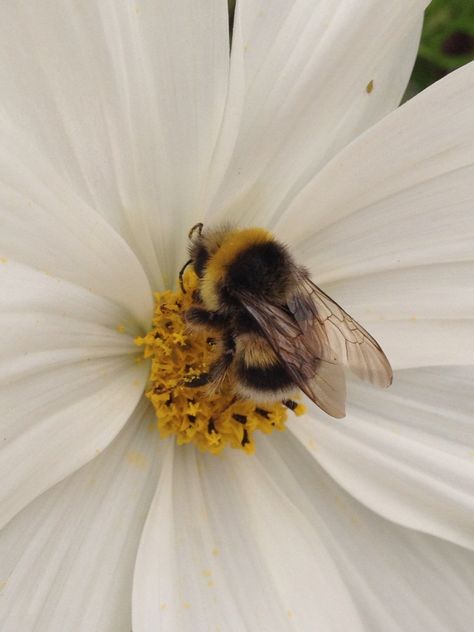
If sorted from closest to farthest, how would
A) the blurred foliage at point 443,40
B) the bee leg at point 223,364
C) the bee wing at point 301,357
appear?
the bee wing at point 301,357
the bee leg at point 223,364
the blurred foliage at point 443,40

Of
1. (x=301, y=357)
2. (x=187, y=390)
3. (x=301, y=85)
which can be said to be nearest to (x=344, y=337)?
(x=301, y=357)

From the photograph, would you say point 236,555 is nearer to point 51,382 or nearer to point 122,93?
point 51,382

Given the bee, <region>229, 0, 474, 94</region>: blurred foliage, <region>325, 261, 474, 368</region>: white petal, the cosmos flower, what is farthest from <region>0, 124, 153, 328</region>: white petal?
<region>229, 0, 474, 94</region>: blurred foliage

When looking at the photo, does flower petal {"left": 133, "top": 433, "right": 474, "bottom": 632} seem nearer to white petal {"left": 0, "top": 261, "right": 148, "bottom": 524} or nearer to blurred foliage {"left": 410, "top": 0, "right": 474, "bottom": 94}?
white petal {"left": 0, "top": 261, "right": 148, "bottom": 524}

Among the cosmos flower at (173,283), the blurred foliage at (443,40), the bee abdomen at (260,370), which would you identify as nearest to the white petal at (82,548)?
the cosmos flower at (173,283)

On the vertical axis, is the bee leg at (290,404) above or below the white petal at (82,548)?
above

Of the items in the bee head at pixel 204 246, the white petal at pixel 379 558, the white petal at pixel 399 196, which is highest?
the white petal at pixel 399 196

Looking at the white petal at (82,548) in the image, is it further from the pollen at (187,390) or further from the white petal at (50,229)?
the white petal at (50,229)

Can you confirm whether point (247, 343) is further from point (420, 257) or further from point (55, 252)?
point (420, 257)
